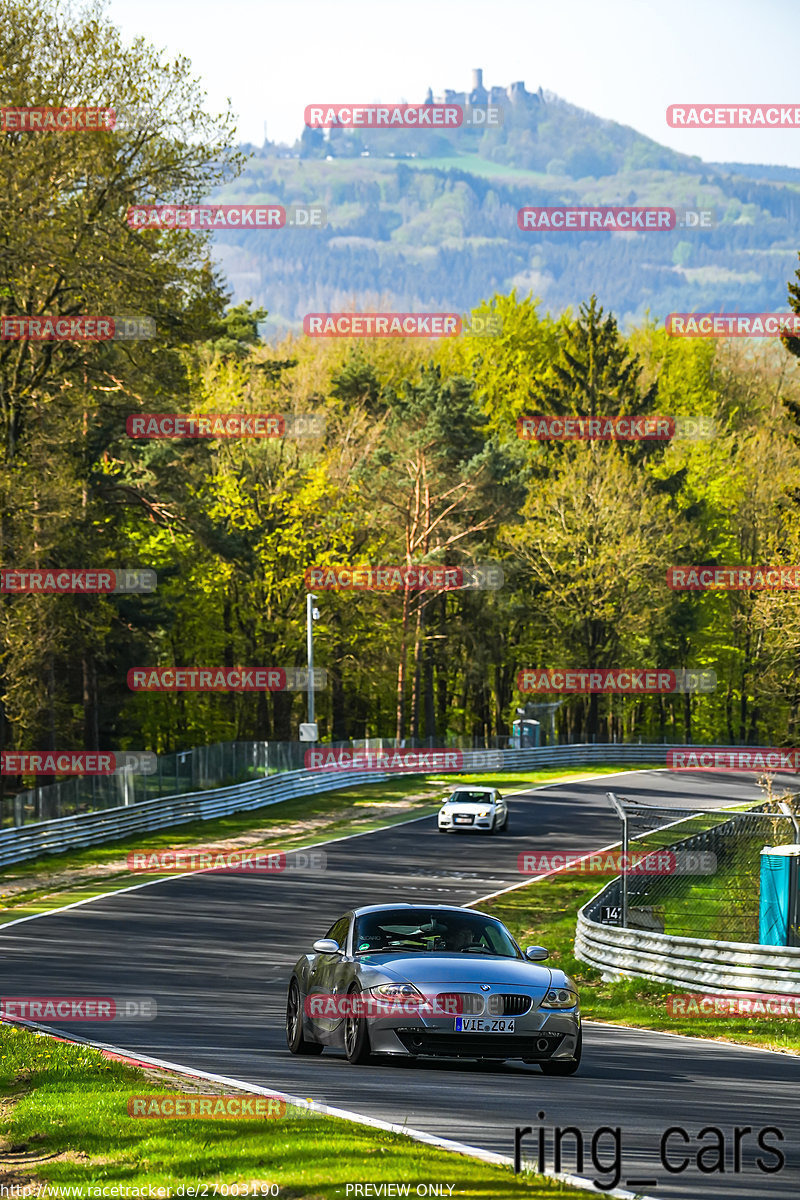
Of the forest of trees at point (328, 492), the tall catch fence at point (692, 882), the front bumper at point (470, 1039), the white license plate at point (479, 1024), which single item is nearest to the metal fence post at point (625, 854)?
the tall catch fence at point (692, 882)

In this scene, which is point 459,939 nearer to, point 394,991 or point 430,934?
point 430,934

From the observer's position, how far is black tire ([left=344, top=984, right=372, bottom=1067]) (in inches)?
456

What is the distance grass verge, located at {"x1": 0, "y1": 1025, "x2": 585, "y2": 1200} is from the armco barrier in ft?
82.8

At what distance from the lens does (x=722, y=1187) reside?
777cm

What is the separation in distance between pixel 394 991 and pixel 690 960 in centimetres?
791

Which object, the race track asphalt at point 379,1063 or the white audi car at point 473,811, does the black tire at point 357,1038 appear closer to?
the race track asphalt at point 379,1063

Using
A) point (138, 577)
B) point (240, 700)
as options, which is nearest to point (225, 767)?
point (138, 577)

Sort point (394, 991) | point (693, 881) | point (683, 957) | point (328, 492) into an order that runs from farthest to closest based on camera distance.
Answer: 1. point (328, 492)
2. point (693, 881)
3. point (683, 957)
4. point (394, 991)

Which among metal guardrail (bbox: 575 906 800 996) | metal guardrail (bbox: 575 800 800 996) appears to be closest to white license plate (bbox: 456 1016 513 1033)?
metal guardrail (bbox: 575 800 800 996)

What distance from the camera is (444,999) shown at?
11.2 m

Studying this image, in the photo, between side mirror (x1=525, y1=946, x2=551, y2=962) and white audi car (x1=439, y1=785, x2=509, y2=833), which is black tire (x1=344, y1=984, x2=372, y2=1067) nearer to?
side mirror (x1=525, y1=946, x2=551, y2=962)

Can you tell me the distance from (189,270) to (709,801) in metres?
24.4

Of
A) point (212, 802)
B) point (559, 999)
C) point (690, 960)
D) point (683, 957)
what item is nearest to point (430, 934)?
point (559, 999)

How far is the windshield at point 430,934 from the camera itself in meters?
12.4
